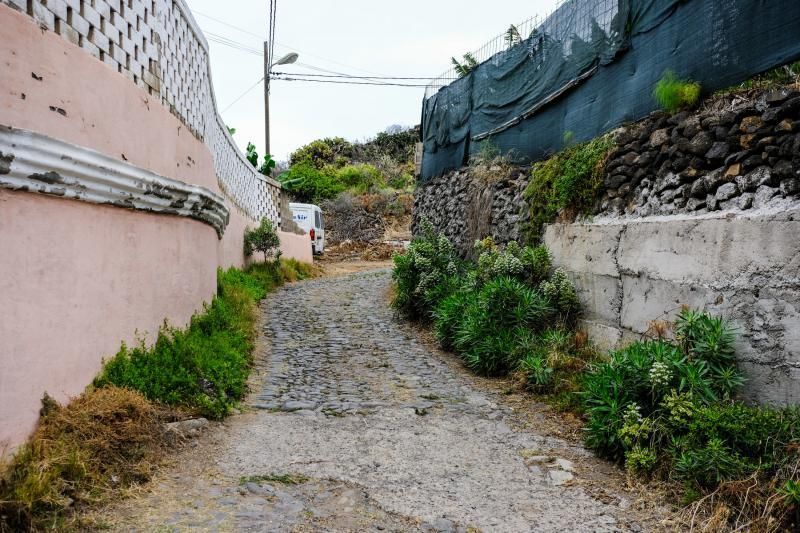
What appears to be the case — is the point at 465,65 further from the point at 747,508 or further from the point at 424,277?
the point at 747,508

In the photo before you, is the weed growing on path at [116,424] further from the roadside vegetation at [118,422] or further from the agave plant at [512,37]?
the agave plant at [512,37]

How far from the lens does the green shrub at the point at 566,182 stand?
20.2 feet

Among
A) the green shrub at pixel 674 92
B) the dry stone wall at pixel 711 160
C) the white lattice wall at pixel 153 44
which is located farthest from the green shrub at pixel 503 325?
the white lattice wall at pixel 153 44

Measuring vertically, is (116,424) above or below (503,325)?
below

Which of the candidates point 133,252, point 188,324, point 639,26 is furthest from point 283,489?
point 639,26

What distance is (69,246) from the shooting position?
131 inches

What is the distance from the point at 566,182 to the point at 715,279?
2604 mm

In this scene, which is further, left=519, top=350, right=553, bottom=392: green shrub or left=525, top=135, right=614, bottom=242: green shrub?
left=525, top=135, right=614, bottom=242: green shrub

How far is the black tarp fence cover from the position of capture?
4.48m

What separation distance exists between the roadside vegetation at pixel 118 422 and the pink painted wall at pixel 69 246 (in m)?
0.12

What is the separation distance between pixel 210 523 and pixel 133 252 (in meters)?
2.16

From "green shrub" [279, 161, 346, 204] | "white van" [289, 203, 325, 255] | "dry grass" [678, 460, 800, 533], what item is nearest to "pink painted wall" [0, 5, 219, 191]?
"dry grass" [678, 460, 800, 533]

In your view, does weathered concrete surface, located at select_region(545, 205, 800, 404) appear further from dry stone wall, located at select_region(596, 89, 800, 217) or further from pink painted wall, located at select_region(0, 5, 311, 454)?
pink painted wall, located at select_region(0, 5, 311, 454)

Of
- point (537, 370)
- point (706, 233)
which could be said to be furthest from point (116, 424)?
point (706, 233)
